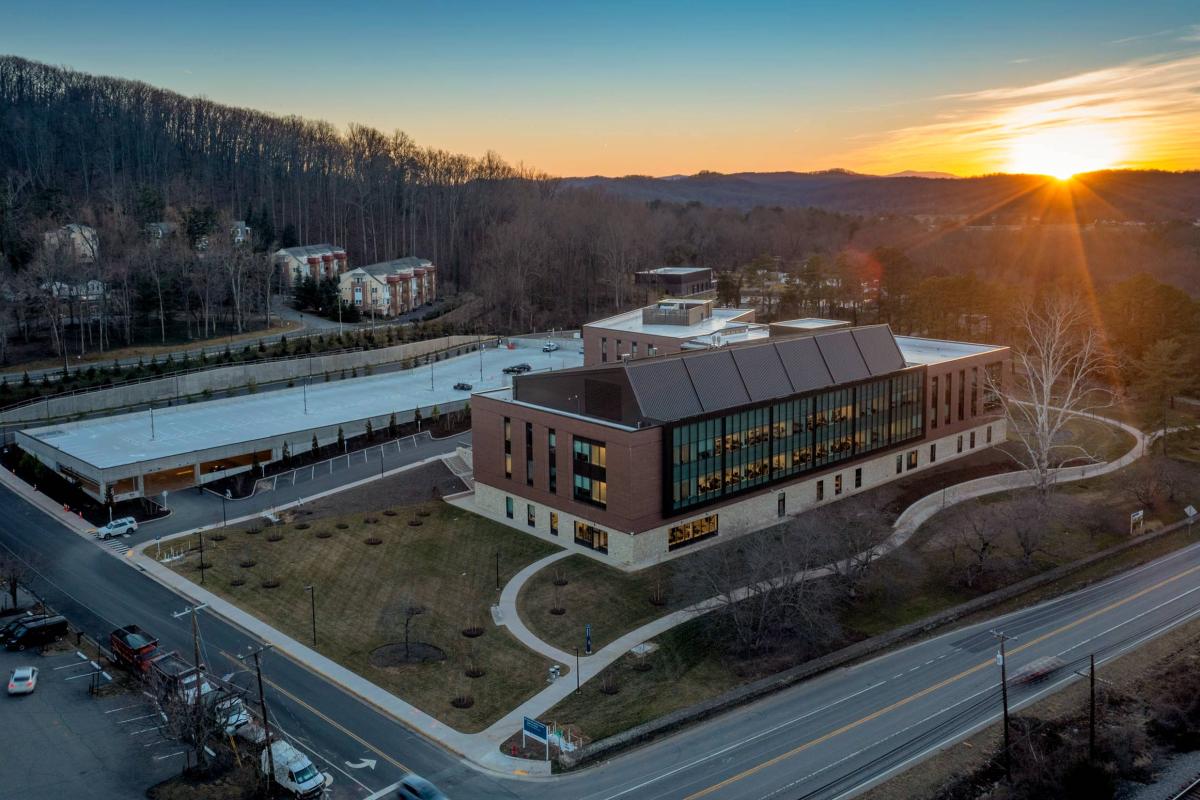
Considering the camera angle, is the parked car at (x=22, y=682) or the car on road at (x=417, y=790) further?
the parked car at (x=22, y=682)

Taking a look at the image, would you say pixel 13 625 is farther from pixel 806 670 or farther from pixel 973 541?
pixel 973 541

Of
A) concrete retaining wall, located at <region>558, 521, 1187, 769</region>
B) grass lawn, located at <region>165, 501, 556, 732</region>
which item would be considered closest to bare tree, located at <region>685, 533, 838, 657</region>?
concrete retaining wall, located at <region>558, 521, 1187, 769</region>

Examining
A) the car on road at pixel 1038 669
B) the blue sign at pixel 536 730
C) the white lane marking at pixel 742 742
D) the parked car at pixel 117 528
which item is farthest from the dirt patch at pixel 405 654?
the car on road at pixel 1038 669

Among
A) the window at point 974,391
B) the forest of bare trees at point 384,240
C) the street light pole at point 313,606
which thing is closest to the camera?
the street light pole at point 313,606

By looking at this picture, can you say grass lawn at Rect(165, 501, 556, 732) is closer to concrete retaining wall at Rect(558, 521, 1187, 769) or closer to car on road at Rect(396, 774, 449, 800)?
car on road at Rect(396, 774, 449, 800)

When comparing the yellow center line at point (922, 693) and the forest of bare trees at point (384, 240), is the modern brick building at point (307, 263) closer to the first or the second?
the forest of bare trees at point (384, 240)

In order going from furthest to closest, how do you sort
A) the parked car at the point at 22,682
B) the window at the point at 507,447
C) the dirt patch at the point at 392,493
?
the dirt patch at the point at 392,493, the window at the point at 507,447, the parked car at the point at 22,682

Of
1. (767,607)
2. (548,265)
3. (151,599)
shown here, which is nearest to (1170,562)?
(767,607)

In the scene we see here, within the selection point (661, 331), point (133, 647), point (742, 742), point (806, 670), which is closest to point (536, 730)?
point (742, 742)
